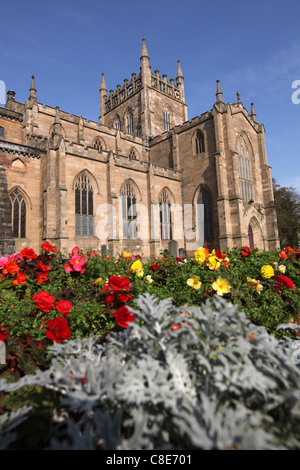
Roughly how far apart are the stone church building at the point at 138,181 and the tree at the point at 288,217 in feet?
30.8

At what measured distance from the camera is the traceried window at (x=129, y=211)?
19667 mm

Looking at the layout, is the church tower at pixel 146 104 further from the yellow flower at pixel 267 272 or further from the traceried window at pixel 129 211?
the yellow flower at pixel 267 272

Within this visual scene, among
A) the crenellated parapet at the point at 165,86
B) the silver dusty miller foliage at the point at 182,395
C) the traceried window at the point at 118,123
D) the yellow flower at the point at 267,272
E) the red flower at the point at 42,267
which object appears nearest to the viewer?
the silver dusty miller foliage at the point at 182,395

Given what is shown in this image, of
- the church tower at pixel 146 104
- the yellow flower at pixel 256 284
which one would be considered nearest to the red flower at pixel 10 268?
the yellow flower at pixel 256 284

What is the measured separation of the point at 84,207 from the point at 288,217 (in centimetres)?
2590

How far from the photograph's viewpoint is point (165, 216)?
74.1 ft

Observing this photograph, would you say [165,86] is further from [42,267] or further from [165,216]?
[42,267]

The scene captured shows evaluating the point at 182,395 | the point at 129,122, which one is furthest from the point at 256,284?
the point at 129,122

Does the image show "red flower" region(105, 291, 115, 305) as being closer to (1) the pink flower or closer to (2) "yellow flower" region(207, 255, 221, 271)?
(1) the pink flower

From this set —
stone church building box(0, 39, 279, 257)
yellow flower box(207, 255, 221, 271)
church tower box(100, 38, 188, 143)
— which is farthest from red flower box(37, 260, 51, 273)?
church tower box(100, 38, 188, 143)

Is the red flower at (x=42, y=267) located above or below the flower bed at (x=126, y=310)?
above

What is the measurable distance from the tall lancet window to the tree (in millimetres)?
10648

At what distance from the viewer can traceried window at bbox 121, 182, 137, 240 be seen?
1967 centimetres
